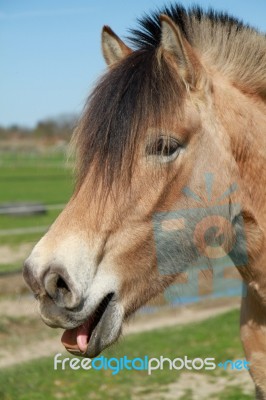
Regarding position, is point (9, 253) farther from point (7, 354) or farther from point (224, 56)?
point (224, 56)

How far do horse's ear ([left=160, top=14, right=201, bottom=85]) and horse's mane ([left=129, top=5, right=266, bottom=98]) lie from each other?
0.17 m

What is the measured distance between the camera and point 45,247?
2.08 m

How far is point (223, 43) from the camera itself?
2570 millimetres

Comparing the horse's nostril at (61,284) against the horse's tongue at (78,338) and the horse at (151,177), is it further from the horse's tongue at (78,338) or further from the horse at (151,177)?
the horse's tongue at (78,338)

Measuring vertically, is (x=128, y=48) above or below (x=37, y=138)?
above

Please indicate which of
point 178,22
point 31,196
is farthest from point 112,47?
point 31,196

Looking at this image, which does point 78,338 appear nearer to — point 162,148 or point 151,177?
point 151,177

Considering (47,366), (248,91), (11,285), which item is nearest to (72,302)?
(248,91)

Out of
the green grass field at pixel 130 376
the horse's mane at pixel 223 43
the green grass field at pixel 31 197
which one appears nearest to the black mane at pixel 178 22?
the horse's mane at pixel 223 43

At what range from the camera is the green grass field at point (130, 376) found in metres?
5.24

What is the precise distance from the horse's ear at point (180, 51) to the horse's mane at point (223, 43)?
0.17 meters

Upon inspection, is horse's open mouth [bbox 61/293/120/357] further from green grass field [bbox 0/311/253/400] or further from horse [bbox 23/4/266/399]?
green grass field [bbox 0/311/253/400]

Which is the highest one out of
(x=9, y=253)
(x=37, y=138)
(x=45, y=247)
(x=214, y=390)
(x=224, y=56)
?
(x=224, y=56)

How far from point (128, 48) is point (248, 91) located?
59 cm
